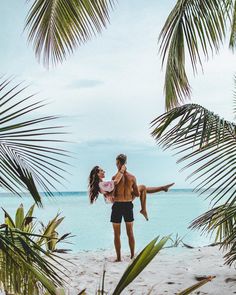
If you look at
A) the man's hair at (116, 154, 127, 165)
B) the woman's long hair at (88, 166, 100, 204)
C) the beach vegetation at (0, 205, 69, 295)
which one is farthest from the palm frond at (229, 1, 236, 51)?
the beach vegetation at (0, 205, 69, 295)

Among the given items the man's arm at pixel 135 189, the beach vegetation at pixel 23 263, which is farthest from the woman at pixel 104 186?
the beach vegetation at pixel 23 263

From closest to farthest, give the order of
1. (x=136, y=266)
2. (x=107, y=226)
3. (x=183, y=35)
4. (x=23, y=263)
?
(x=136, y=266)
(x=23, y=263)
(x=183, y=35)
(x=107, y=226)

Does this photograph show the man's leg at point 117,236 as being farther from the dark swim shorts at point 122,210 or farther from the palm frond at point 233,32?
the palm frond at point 233,32

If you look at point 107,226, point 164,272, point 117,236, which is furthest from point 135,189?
point 107,226

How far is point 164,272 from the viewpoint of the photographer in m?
5.05

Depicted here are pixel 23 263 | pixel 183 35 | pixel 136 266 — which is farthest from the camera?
pixel 183 35

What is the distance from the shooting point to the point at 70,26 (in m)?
4.90

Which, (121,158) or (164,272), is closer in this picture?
(164,272)

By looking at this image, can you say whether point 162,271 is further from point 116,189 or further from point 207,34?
point 207,34

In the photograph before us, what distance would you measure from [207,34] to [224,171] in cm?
231

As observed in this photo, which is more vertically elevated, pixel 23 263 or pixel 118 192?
pixel 118 192

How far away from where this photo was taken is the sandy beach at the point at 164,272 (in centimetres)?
432

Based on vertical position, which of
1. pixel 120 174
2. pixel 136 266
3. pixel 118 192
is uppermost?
pixel 120 174

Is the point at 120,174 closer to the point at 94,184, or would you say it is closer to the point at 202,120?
the point at 94,184
